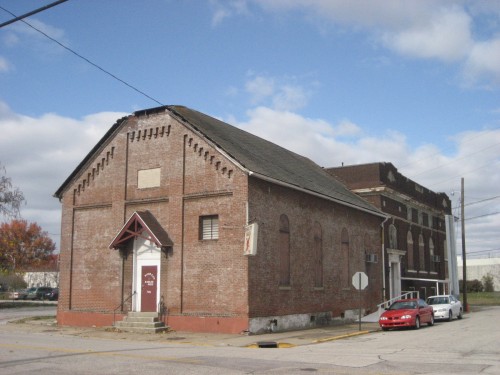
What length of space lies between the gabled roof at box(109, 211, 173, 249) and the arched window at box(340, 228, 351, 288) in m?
11.8

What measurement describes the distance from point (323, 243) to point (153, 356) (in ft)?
55.9

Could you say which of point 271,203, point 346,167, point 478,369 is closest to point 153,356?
point 478,369

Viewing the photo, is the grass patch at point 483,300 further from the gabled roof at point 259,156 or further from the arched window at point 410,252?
the gabled roof at point 259,156

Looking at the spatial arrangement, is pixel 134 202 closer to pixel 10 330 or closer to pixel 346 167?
pixel 10 330

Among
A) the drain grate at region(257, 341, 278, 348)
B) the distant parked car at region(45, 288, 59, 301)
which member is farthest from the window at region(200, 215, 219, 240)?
the distant parked car at region(45, 288, 59, 301)

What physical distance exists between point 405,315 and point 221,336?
28.9 ft

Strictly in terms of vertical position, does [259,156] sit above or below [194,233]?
above

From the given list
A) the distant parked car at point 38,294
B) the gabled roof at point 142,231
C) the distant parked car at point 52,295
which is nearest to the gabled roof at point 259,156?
the gabled roof at point 142,231

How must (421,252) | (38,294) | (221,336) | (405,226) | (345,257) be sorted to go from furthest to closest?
(38,294) < (421,252) < (405,226) < (345,257) < (221,336)

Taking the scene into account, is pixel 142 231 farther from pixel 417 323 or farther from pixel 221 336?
pixel 417 323

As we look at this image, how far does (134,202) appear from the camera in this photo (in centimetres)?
2797

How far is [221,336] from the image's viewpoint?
76.1ft

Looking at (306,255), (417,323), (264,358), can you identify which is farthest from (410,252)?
(264,358)

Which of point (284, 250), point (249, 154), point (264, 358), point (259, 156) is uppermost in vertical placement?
point (259, 156)
